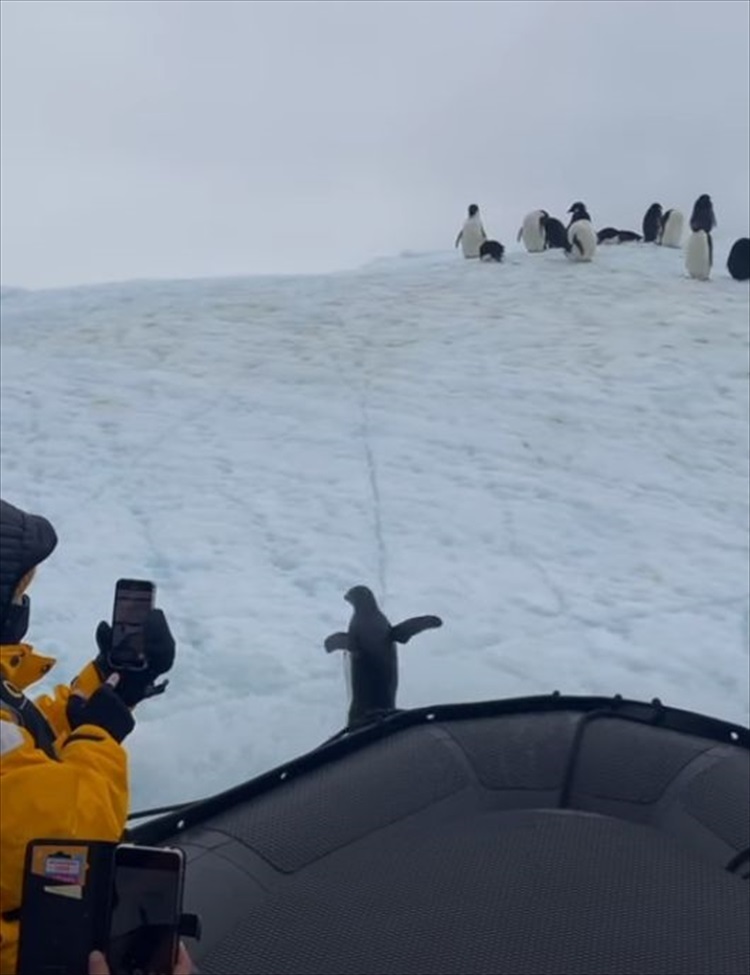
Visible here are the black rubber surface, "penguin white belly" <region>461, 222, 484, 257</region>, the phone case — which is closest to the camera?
the phone case

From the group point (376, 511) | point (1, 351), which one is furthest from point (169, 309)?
point (376, 511)

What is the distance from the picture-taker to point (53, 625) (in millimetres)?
4832

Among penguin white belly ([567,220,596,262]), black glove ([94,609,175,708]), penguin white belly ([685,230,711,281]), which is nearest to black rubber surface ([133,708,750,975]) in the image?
black glove ([94,609,175,708])

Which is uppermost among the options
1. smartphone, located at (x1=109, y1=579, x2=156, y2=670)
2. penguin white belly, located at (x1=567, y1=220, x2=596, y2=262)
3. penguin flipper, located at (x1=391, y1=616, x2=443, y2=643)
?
penguin white belly, located at (x1=567, y1=220, x2=596, y2=262)

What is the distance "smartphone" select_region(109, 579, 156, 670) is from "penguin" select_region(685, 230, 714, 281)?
10752 mm

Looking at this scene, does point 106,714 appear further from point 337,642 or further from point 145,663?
point 337,642

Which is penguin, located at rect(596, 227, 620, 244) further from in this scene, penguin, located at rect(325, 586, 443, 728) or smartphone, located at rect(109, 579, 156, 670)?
smartphone, located at rect(109, 579, 156, 670)

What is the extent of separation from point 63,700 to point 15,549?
36 centimetres

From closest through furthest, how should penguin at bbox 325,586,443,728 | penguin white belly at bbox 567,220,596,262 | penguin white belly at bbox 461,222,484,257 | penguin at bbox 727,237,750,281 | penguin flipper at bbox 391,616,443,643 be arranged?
penguin at bbox 325,586,443,728 < penguin flipper at bbox 391,616,443,643 < penguin at bbox 727,237,750,281 < penguin white belly at bbox 567,220,596,262 < penguin white belly at bbox 461,222,484,257

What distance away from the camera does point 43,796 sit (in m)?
1.52

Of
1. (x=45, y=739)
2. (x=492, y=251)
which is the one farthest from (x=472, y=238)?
(x=45, y=739)

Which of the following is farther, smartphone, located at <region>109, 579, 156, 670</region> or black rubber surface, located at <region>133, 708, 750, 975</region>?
smartphone, located at <region>109, 579, 156, 670</region>

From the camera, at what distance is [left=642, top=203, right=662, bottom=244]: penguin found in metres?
16.2

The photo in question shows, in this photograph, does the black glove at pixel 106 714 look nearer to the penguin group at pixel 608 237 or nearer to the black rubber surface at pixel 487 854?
the black rubber surface at pixel 487 854
